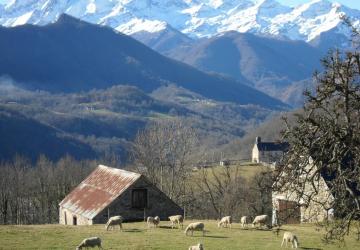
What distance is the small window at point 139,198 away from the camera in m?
54.1

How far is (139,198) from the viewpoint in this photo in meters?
54.3

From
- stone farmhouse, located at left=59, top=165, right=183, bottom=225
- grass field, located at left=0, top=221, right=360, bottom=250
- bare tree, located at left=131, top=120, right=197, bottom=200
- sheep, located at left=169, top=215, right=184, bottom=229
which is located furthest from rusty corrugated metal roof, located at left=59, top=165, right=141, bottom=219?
bare tree, located at left=131, top=120, right=197, bottom=200

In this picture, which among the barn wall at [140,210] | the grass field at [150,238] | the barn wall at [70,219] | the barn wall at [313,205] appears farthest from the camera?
the barn wall at [70,219]

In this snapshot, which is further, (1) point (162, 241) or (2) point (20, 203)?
(2) point (20, 203)

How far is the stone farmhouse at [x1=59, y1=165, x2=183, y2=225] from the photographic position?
53.3 m

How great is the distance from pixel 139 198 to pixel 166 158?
32.0m

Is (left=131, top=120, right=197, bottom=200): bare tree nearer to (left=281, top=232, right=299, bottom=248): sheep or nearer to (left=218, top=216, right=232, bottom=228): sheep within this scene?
(left=218, top=216, right=232, bottom=228): sheep

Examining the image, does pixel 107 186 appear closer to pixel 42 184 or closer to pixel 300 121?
pixel 300 121

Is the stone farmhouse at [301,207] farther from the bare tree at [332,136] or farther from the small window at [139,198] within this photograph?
the small window at [139,198]

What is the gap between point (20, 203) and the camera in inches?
4102

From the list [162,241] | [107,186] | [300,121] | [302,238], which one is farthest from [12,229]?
[300,121]

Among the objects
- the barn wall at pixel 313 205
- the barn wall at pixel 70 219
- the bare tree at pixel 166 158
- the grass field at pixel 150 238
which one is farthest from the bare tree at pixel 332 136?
the bare tree at pixel 166 158

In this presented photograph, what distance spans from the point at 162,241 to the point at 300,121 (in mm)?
18295

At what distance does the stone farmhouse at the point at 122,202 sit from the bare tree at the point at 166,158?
78.7 feet
